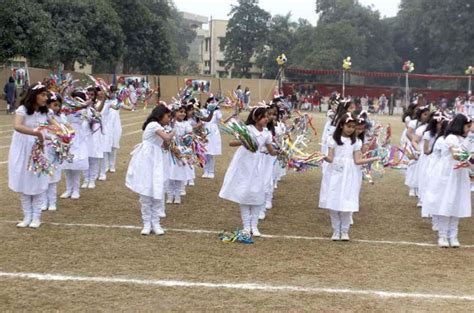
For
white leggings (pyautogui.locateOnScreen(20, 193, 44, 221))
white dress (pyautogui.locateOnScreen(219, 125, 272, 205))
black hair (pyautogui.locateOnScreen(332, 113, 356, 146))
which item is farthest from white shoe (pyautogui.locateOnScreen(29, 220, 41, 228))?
black hair (pyautogui.locateOnScreen(332, 113, 356, 146))

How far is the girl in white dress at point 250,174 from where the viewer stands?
7.46 m

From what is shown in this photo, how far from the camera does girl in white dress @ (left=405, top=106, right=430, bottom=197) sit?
10164 millimetres

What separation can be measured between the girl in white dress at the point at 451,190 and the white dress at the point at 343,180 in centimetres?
96

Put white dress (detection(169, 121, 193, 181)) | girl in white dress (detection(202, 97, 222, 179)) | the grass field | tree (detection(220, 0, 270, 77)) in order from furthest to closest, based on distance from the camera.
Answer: tree (detection(220, 0, 270, 77)), girl in white dress (detection(202, 97, 222, 179)), white dress (detection(169, 121, 193, 181)), the grass field

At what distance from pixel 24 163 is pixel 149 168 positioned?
145 cm

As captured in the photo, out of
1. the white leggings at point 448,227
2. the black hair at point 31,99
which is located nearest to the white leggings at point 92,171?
the black hair at point 31,99

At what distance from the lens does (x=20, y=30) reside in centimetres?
2750

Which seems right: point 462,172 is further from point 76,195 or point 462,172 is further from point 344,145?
point 76,195

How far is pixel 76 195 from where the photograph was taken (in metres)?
9.79

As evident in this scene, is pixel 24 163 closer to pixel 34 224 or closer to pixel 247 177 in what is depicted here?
pixel 34 224

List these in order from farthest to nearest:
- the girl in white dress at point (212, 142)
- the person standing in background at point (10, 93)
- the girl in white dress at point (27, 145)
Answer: the person standing in background at point (10, 93)
the girl in white dress at point (212, 142)
the girl in white dress at point (27, 145)

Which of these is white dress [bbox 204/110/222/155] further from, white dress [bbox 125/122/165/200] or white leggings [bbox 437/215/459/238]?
white leggings [bbox 437/215/459/238]

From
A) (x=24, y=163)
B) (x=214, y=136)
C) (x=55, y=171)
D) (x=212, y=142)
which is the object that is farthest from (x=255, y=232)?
(x=214, y=136)

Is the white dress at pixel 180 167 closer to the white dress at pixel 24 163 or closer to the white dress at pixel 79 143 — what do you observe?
the white dress at pixel 79 143
